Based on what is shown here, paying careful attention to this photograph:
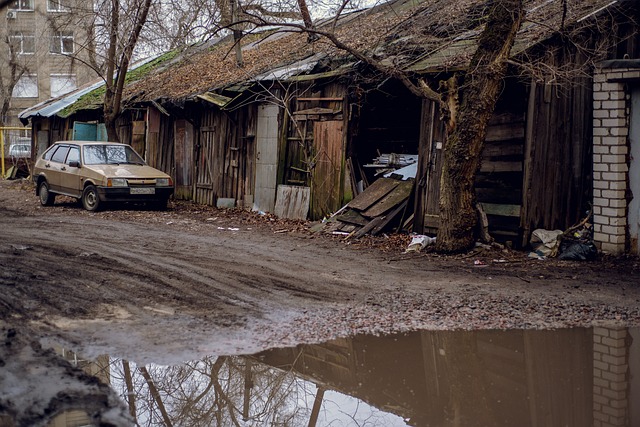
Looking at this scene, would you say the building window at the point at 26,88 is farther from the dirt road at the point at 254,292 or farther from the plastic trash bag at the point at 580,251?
the plastic trash bag at the point at 580,251

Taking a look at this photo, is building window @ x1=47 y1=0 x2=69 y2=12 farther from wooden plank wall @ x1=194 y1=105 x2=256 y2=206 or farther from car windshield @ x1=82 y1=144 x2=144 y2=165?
wooden plank wall @ x1=194 y1=105 x2=256 y2=206

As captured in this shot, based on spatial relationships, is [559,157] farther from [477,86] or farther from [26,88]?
[26,88]

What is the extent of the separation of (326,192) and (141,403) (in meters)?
10.4

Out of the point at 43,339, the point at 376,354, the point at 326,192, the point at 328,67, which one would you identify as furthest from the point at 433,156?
the point at 43,339

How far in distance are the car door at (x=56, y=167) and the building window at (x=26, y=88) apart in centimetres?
3464

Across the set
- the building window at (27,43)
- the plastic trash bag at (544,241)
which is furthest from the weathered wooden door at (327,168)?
the building window at (27,43)

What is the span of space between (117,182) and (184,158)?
15.0 ft

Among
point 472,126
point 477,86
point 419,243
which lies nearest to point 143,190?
point 419,243

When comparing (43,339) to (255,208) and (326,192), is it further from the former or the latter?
(255,208)

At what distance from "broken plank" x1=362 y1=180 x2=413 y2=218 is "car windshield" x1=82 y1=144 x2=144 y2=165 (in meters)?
7.14

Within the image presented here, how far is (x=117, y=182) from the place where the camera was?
1677 cm

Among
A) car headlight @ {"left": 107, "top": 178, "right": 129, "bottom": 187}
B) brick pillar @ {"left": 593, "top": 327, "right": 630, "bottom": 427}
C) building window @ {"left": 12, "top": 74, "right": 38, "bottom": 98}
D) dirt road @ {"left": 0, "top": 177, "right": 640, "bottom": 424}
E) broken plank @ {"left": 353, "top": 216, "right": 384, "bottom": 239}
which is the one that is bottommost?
brick pillar @ {"left": 593, "top": 327, "right": 630, "bottom": 427}

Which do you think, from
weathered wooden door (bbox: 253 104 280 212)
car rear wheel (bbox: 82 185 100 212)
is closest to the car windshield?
car rear wheel (bbox: 82 185 100 212)

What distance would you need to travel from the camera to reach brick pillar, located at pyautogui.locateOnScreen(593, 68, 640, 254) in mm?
10805
